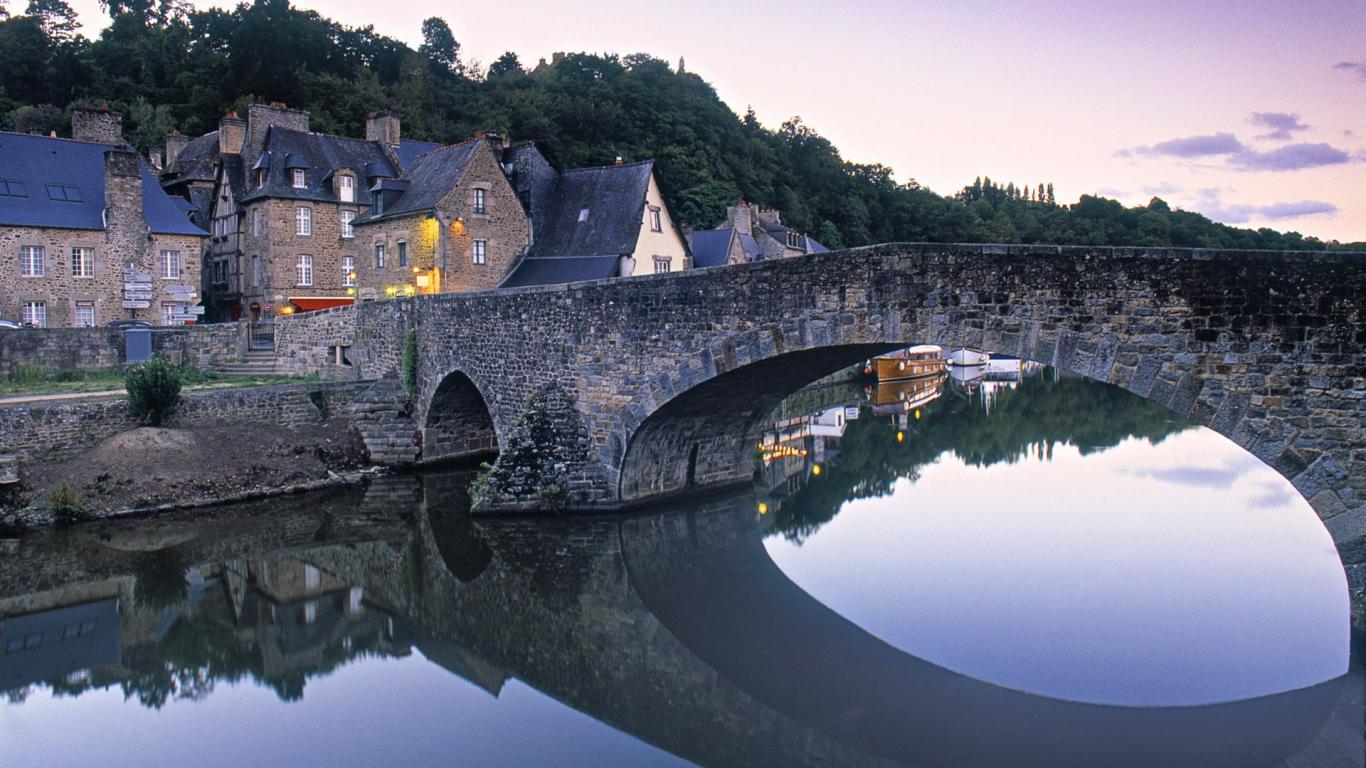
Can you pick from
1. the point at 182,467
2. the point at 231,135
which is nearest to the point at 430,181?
the point at 182,467

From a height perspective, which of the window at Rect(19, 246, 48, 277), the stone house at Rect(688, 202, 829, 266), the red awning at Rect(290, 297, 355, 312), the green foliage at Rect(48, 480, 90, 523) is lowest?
the green foliage at Rect(48, 480, 90, 523)

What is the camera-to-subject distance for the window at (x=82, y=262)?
2509 centimetres

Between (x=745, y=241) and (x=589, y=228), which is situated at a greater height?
(x=745, y=241)

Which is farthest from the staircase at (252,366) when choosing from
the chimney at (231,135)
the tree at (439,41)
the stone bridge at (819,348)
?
the tree at (439,41)

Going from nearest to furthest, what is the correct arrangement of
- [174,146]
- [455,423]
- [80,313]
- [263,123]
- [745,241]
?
[455,423], [80,313], [263,123], [745,241], [174,146]

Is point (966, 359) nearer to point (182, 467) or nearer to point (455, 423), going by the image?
point (455, 423)

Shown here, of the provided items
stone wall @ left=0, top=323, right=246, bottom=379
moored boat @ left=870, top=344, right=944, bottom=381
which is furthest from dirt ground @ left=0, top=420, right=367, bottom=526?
moored boat @ left=870, top=344, right=944, bottom=381

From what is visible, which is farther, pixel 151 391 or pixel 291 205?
pixel 291 205

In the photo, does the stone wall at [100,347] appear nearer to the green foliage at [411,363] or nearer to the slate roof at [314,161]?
the green foliage at [411,363]

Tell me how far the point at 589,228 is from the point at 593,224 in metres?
0.14

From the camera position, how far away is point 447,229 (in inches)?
904

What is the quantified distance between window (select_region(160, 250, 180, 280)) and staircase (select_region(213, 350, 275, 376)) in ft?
19.7

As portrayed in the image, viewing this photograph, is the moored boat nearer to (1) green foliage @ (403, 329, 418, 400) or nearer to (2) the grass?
(1) green foliage @ (403, 329, 418, 400)

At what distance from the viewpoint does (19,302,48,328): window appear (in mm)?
24609
